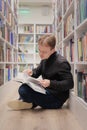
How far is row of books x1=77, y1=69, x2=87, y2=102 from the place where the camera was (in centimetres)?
181

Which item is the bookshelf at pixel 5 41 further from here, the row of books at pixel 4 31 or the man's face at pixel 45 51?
the man's face at pixel 45 51

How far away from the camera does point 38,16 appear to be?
22.6ft

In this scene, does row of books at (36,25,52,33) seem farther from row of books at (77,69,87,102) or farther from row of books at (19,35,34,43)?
row of books at (77,69,87,102)

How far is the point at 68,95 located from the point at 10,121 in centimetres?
74

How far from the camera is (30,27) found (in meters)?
6.82

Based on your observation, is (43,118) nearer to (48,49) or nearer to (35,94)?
(35,94)

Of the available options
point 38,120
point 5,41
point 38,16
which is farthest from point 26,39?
point 38,120

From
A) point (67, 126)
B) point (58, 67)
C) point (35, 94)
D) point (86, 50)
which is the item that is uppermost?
point (86, 50)

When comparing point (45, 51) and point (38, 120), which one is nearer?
point (38, 120)

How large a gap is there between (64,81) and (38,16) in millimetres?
5006

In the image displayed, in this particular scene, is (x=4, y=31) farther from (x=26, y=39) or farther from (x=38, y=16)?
(x=38, y=16)

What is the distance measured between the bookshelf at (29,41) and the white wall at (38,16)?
0.12 metres

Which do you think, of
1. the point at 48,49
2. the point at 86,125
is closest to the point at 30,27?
the point at 48,49

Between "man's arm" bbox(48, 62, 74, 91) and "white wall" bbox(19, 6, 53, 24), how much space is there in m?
4.81
